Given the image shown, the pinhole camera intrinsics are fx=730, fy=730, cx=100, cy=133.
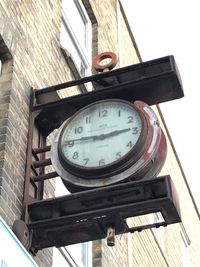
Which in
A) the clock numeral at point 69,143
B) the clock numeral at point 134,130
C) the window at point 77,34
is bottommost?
the clock numeral at point 134,130

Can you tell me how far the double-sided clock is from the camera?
19.4 feet

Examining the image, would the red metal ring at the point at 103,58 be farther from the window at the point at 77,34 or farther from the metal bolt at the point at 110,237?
the window at the point at 77,34

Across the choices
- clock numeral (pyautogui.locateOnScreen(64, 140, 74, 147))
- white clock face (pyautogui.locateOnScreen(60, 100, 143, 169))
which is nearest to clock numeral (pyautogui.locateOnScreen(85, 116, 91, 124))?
white clock face (pyautogui.locateOnScreen(60, 100, 143, 169))

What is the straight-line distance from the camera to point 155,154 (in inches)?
235

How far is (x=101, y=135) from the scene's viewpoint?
6.33 metres

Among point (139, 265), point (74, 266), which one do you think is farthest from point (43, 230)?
point (139, 265)

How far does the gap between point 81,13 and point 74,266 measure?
14.2 feet

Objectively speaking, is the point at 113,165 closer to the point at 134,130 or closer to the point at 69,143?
the point at 134,130

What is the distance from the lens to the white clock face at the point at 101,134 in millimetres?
6113

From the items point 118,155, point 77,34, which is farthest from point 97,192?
point 77,34

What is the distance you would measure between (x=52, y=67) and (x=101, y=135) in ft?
6.57

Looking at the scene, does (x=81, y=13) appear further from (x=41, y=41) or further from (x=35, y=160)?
(x=35, y=160)

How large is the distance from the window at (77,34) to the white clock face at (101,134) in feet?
8.94

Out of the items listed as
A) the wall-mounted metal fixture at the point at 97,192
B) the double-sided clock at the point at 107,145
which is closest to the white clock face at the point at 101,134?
the double-sided clock at the point at 107,145
